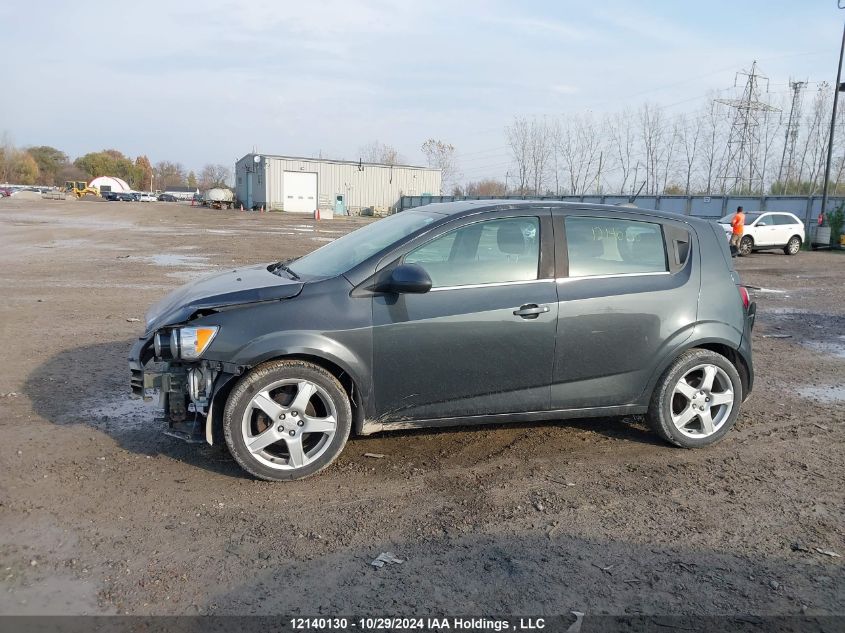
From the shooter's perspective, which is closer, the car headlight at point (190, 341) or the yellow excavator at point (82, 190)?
the car headlight at point (190, 341)

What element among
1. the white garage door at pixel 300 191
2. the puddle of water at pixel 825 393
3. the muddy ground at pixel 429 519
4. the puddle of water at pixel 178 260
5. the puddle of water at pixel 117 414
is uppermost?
the white garage door at pixel 300 191

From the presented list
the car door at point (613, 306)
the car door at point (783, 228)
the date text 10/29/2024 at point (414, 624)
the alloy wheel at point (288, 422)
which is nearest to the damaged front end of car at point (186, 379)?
the alloy wheel at point (288, 422)

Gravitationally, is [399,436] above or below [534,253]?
below

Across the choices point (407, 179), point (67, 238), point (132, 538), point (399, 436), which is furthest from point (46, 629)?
point (407, 179)

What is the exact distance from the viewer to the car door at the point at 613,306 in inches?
188

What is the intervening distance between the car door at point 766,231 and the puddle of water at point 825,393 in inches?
812

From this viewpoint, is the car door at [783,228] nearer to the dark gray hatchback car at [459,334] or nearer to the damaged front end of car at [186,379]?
the dark gray hatchback car at [459,334]

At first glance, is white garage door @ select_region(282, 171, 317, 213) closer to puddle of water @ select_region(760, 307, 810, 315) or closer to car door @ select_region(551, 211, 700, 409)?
puddle of water @ select_region(760, 307, 810, 315)

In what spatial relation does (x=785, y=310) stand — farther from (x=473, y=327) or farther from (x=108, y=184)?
(x=108, y=184)

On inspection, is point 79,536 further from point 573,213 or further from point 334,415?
point 573,213

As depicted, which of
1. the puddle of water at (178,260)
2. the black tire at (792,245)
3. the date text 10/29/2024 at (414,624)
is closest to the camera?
the date text 10/29/2024 at (414,624)

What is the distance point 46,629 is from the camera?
9.25ft

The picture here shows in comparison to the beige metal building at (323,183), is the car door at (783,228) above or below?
below

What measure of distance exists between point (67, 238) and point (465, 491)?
77.9 feet
